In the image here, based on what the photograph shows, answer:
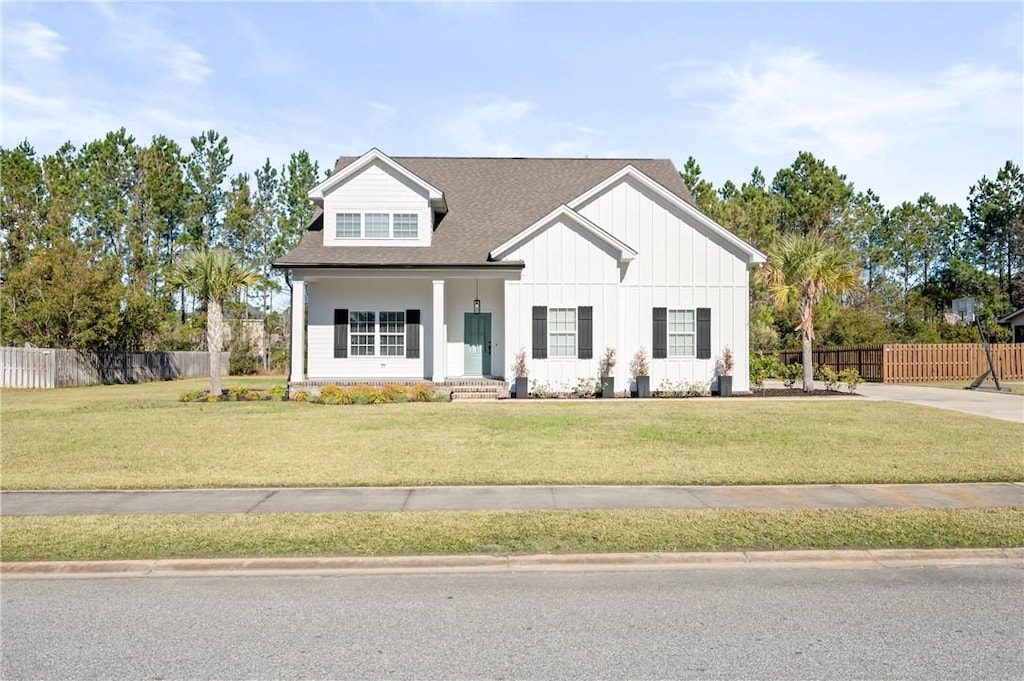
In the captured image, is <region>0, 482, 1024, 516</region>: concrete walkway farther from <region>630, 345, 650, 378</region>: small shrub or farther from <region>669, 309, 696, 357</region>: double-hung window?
<region>669, 309, 696, 357</region>: double-hung window

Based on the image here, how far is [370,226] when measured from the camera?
25.9m

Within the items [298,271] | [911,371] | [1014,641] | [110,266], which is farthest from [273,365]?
[1014,641]

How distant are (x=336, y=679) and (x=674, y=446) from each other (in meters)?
9.64

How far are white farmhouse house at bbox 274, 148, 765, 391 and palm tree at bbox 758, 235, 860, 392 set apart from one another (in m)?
0.78

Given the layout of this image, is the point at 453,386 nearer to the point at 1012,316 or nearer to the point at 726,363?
the point at 726,363

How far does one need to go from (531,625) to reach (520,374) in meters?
18.1

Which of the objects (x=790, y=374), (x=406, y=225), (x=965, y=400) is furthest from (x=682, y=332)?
(x=406, y=225)

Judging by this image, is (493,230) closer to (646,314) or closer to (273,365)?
(646,314)

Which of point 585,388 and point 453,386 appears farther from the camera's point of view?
point 585,388

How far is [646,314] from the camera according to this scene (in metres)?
24.7

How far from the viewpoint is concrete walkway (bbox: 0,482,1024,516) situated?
29.8ft

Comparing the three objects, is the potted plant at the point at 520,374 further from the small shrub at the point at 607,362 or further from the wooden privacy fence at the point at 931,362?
the wooden privacy fence at the point at 931,362

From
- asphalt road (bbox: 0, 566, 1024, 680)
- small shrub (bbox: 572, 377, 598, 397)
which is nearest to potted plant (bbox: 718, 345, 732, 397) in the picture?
small shrub (bbox: 572, 377, 598, 397)

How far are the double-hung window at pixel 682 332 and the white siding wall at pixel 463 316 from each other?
571cm
